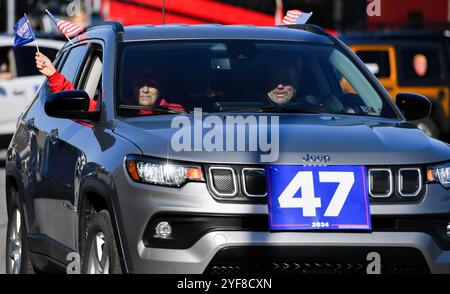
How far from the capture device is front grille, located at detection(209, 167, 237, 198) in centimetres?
621

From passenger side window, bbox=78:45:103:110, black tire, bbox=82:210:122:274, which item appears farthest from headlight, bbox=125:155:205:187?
passenger side window, bbox=78:45:103:110

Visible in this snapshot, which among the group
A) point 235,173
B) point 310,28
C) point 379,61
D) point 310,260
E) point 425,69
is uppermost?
point 310,28

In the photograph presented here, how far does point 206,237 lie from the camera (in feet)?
20.2

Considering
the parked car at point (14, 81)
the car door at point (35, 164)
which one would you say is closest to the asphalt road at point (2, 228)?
the car door at point (35, 164)

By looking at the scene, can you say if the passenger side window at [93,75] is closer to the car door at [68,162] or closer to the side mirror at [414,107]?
the car door at [68,162]

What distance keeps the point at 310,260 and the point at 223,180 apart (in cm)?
53

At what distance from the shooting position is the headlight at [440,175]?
21.1 feet

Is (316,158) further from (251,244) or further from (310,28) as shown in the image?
(310,28)

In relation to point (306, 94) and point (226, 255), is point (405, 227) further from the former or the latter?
point (306, 94)

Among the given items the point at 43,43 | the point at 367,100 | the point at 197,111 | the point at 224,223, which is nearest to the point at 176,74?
the point at 197,111

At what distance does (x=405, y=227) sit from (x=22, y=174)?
3068mm

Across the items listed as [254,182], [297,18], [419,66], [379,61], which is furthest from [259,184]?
[419,66]

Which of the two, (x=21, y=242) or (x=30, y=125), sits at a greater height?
(x=30, y=125)

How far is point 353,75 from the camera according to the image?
26.2ft
